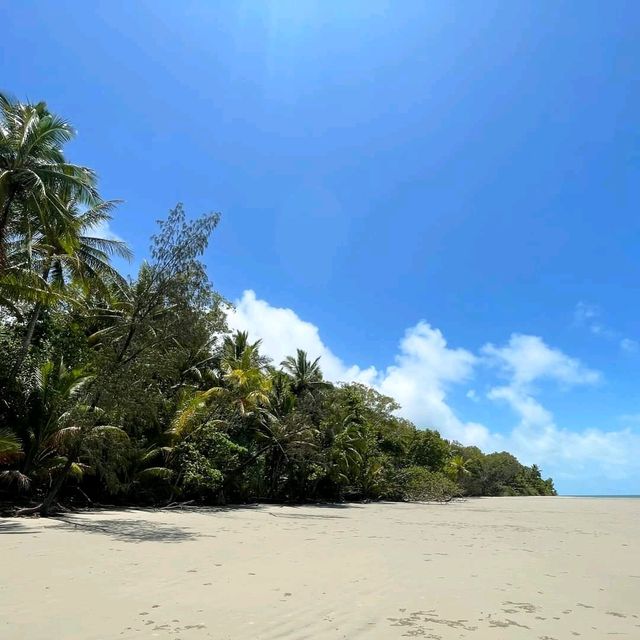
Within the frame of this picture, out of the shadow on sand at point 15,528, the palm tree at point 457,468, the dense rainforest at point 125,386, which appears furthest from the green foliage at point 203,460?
the palm tree at point 457,468

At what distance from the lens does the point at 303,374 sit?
36812 millimetres

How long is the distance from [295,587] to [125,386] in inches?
352

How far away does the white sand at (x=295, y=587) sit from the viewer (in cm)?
486

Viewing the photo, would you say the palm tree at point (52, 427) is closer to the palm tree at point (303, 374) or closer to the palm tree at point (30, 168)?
the palm tree at point (30, 168)

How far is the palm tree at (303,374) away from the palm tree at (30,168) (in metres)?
23.9

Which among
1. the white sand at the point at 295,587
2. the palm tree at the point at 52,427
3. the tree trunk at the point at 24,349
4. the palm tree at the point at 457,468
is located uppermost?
the palm tree at the point at 457,468

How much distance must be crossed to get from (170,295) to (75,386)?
4941 mm

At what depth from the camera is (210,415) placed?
24.2m

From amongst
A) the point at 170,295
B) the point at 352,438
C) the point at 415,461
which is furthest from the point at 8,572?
the point at 415,461

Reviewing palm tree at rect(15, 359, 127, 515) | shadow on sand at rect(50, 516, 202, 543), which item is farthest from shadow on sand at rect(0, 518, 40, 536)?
palm tree at rect(15, 359, 127, 515)

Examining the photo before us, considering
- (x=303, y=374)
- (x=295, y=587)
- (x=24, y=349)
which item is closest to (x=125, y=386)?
(x=24, y=349)

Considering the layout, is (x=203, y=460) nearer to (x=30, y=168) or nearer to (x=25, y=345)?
(x=25, y=345)

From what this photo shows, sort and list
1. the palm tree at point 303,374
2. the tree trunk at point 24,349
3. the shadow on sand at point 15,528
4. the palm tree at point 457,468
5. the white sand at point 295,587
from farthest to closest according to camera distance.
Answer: the palm tree at point 457,468 → the palm tree at point 303,374 → the tree trunk at point 24,349 → the shadow on sand at point 15,528 → the white sand at point 295,587

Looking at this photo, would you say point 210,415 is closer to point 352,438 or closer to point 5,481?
point 5,481
